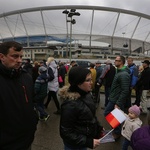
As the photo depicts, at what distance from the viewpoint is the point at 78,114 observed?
1.93 m

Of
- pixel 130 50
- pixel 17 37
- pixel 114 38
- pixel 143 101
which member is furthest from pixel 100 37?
pixel 143 101

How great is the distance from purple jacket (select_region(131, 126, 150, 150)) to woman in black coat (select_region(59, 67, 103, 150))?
0.47 meters

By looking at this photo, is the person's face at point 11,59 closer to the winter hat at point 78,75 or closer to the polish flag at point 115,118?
the winter hat at point 78,75

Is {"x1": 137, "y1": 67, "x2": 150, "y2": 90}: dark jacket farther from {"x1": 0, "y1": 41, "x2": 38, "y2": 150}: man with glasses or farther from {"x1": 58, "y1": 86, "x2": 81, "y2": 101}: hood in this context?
{"x1": 0, "y1": 41, "x2": 38, "y2": 150}: man with glasses

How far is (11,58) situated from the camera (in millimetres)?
1906

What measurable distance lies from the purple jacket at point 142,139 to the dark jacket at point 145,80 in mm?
4572

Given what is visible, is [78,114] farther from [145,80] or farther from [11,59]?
[145,80]

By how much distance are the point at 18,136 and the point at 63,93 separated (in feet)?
2.13

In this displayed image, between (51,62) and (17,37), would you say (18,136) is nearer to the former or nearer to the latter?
(51,62)

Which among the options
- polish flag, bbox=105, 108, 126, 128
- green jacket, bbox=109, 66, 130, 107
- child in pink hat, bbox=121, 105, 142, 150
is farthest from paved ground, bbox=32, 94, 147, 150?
polish flag, bbox=105, 108, 126, 128

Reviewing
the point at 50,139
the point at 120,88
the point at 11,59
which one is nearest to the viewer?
the point at 11,59

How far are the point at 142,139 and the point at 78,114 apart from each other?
2.18 ft

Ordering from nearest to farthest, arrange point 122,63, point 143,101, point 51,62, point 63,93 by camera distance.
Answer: point 63,93
point 122,63
point 51,62
point 143,101

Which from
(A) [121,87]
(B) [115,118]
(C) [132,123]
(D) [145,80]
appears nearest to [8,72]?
(B) [115,118]
